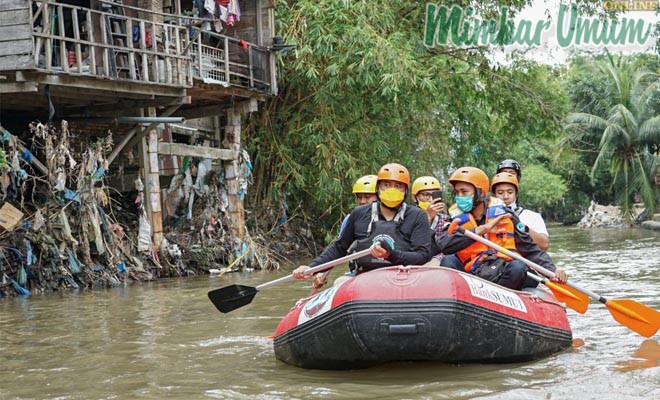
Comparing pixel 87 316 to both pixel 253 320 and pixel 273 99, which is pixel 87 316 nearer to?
pixel 253 320

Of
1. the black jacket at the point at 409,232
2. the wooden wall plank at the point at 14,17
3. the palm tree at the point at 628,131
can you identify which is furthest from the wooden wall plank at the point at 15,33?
the palm tree at the point at 628,131

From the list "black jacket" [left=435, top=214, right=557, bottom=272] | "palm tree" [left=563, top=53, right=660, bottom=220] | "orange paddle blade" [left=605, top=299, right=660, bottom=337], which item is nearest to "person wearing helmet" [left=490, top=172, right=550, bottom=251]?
"black jacket" [left=435, top=214, right=557, bottom=272]

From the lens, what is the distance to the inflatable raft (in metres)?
6.60

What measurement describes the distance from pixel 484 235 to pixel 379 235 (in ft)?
3.32

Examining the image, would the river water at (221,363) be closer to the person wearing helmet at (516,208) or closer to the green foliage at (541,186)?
the person wearing helmet at (516,208)

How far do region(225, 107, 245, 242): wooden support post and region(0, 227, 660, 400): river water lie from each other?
4878 millimetres

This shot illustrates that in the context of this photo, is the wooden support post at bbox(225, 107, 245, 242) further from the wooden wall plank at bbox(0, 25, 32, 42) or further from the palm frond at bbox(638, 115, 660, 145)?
the palm frond at bbox(638, 115, 660, 145)

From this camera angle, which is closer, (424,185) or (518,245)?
(518,245)

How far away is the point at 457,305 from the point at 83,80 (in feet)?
26.2

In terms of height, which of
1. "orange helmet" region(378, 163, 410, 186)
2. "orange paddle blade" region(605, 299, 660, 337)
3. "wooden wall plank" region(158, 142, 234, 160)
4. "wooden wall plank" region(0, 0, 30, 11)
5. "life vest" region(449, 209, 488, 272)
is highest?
"wooden wall plank" region(0, 0, 30, 11)

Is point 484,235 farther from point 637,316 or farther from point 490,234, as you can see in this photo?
point 637,316

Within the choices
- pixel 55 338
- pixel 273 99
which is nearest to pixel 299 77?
pixel 273 99

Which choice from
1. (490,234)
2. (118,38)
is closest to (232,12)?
(118,38)

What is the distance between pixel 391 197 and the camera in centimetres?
760
